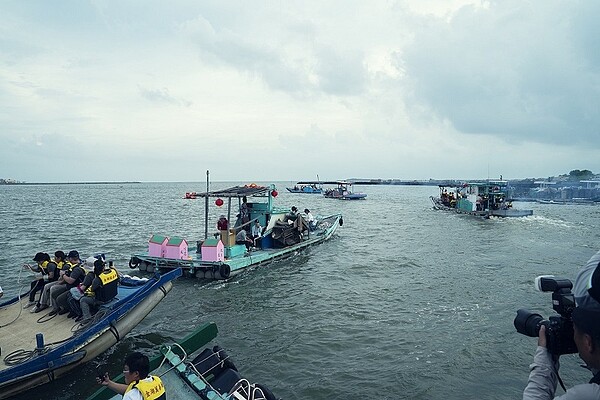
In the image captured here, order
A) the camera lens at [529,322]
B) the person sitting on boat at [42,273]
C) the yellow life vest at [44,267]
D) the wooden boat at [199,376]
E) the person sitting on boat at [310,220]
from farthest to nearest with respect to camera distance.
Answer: the person sitting on boat at [310,220] < the yellow life vest at [44,267] < the person sitting on boat at [42,273] < the wooden boat at [199,376] < the camera lens at [529,322]

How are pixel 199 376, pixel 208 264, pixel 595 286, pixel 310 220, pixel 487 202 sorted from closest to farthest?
pixel 595 286 → pixel 199 376 → pixel 208 264 → pixel 310 220 → pixel 487 202

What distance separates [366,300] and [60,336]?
29.6ft

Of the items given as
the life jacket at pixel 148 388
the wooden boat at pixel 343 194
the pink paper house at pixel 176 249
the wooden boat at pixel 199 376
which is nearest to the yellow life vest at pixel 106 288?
the wooden boat at pixel 199 376

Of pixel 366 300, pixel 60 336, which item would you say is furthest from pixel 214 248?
pixel 60 336

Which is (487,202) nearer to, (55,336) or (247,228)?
(247,228)

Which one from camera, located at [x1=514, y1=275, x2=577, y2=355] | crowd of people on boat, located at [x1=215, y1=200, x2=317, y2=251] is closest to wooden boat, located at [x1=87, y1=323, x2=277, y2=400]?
camera, located at [x1=514, y1=275, x2=577, y2=355]

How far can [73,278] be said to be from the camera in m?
8.69

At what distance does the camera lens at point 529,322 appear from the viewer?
8.45ft

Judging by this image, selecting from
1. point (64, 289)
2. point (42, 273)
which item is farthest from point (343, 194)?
point (64, 289)

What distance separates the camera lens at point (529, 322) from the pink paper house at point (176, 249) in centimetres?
1421

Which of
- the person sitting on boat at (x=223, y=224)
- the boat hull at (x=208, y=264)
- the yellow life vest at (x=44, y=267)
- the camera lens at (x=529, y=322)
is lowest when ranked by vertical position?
the boat hull at (x=208, y=264)

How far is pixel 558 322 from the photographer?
235 cm

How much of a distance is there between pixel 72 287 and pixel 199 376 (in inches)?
191

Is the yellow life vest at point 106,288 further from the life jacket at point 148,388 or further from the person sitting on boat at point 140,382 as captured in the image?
the life jacket at point 148,388
